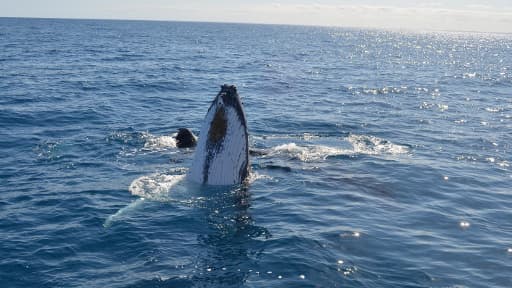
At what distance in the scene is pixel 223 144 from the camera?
1522 cm

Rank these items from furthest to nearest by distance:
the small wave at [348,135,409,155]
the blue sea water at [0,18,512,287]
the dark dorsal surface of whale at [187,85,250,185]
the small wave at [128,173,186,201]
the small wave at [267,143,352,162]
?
the small wave at [348,135,409,155] → the small wave at [267,143,352,162] → the small wave at [128,173,186,201] → the dark dorsal surface of whale at [187,85,250,185] → the blue sea water at [0,18,512,287]

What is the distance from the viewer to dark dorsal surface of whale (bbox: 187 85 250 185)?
1488cm

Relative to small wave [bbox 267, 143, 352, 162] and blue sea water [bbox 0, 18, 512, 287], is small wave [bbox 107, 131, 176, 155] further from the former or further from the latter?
small wave [bbox 267, 143, 352, 162]

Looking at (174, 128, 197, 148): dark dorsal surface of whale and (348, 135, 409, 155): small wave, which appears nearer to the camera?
(174, 128, 197, 148): dark dorsal surface of whale

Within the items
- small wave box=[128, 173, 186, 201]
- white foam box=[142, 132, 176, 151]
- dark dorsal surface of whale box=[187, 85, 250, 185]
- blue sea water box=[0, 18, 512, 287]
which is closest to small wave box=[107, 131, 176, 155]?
white foam box=[142, 132, 176, 151]

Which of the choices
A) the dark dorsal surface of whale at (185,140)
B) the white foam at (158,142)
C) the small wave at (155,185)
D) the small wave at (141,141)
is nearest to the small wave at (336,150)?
the dark dorsal surface of whale at (185,140)

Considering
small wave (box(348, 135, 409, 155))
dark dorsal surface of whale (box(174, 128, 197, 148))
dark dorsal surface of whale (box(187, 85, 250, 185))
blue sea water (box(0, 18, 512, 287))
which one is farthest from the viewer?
small wave (box(348, 135, 409, 155))

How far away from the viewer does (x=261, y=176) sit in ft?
60.1

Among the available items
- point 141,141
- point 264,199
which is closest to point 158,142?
point 141,141

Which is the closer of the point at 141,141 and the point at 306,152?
the point at 306,152

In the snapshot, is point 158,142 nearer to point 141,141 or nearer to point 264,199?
point 141,141

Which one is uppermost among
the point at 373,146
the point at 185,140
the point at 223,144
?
the point at 223,144

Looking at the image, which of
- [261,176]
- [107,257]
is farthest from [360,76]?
[107,257]

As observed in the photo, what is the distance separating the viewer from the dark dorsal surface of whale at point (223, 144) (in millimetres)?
14883
